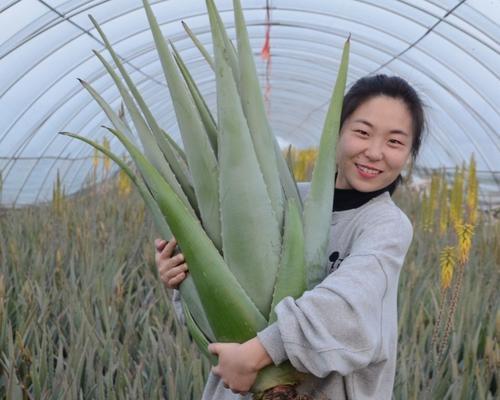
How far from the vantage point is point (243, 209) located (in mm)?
946

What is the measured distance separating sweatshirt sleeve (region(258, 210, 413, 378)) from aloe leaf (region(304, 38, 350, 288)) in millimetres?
38

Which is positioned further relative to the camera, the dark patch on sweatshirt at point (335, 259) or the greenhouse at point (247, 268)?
the dark patch on sweatshirt at point (335, 259)

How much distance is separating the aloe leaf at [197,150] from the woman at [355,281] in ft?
0.36

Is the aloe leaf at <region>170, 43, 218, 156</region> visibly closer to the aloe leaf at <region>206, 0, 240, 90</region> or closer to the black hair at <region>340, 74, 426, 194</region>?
the aloe leaf at <region>206, 0, 240, 90</region>

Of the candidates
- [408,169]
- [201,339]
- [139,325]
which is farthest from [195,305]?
[408,169]

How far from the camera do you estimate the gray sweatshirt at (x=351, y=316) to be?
89 centimetres

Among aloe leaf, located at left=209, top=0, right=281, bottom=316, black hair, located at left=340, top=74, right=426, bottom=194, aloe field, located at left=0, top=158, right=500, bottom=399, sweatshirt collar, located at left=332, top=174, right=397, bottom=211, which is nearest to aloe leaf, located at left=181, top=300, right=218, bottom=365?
aloe leaf, located at left=209, top=0, right=281, bottom=316

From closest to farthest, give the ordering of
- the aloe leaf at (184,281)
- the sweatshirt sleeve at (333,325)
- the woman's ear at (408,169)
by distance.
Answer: the sweatshirt sleeve at (333,325) < the aloe leaf at (184,281) < the woman's ear at (408,169)

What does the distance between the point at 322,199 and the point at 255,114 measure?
0.17m

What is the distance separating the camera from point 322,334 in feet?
2.92

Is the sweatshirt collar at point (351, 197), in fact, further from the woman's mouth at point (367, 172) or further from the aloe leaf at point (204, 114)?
the aloe leaf at point (204, 114)

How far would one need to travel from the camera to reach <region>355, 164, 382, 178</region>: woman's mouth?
1151 mm

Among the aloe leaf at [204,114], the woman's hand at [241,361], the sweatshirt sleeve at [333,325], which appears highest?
the aloe leaf at [204,114]

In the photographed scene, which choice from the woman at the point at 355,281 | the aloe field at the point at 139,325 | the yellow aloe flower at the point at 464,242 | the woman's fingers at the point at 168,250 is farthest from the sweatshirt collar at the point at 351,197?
the yellow aloe flower at the point at 464,242
